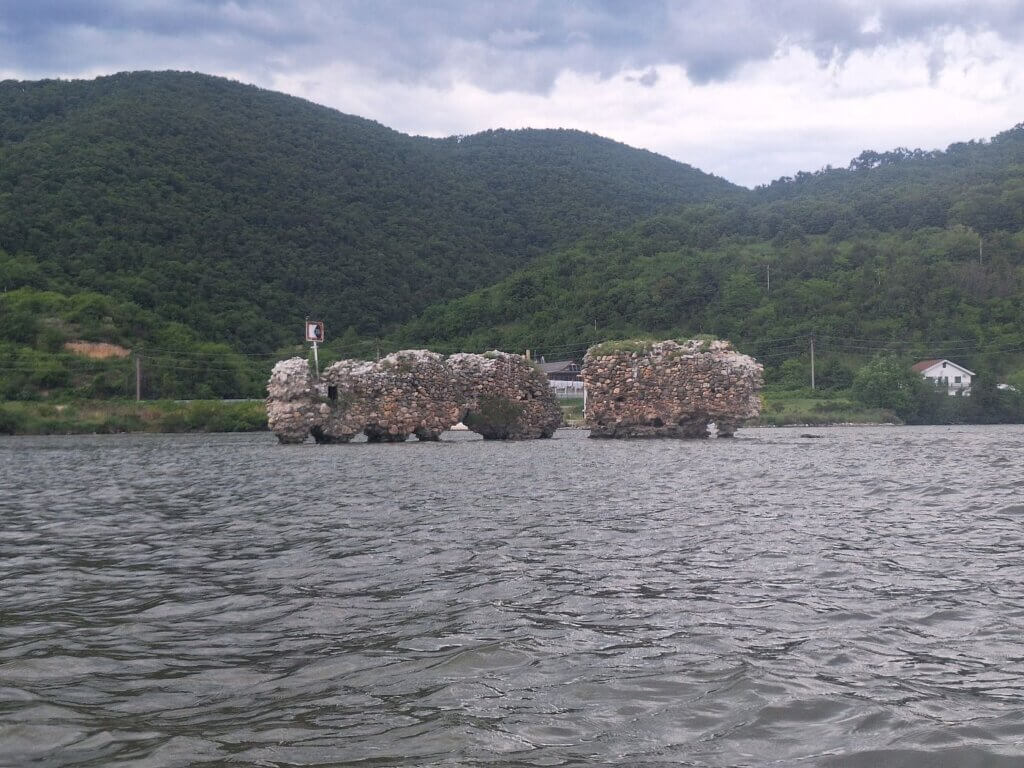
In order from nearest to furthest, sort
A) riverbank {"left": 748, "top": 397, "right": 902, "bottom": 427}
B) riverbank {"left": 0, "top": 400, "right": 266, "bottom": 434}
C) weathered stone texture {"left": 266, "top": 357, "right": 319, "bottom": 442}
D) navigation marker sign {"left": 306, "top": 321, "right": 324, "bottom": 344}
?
weathered stone texture {"left": 266, "top": 357, "right": 319, "bottom": 442} → navigation marker sign {"left": 306, "top": 321, "right": 324, "bottom": 344} → riverbank {"left": 0, "top": 400, "right": 266, "bottom": 434} → riverbank {"left": 748, "top": 397, "right": 902, "bottom": 427}

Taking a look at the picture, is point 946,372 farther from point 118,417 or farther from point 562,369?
point 118,417

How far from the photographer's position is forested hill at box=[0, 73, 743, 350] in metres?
69.9

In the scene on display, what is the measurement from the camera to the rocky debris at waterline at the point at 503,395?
130 feet

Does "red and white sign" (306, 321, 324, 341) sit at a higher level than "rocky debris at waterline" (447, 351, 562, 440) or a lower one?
higher

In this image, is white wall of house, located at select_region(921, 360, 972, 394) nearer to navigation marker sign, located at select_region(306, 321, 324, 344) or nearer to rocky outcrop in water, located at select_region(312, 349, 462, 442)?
rocky outcrop in water, located at select_region(312, 349, 462, 442)

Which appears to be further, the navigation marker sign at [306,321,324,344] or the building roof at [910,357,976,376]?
the building roof at [910,357,976,376]

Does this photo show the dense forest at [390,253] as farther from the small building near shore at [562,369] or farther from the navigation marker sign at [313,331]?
the navigation marker sign at [313,331]

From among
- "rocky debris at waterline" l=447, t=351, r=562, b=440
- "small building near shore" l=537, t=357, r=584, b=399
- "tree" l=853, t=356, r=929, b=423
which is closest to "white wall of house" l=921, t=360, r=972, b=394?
"tree" l=853, t=356, r=929, b=423

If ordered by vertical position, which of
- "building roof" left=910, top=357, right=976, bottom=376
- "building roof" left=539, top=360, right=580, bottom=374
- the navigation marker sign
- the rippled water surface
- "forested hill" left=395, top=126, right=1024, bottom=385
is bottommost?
the rippled water surface

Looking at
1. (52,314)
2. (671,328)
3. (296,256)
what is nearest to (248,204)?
(296,256)

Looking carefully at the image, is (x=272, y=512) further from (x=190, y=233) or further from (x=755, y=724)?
(x=190, y=233)

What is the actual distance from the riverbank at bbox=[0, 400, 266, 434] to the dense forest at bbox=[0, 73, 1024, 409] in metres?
4.17

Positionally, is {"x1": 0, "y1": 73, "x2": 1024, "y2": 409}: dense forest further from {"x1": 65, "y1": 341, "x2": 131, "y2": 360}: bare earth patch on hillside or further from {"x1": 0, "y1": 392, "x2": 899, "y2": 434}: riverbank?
{"x1": 0, "y1": 392, "x2": 899, "y2": 434}: riverbank

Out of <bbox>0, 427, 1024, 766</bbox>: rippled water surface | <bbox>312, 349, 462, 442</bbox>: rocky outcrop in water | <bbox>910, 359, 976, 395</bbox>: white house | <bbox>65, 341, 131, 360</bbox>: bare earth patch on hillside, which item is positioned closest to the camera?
<bbox>0, 427, 1024, 766</bbox>: rippled water surface
